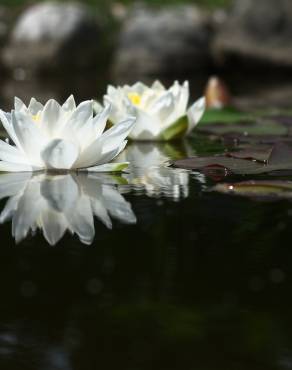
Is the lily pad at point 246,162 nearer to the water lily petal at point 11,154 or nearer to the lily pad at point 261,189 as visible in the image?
the lily pad at point 261,189

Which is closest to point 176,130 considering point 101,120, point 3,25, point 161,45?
point 101,120

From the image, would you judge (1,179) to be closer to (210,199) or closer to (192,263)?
(210,199)

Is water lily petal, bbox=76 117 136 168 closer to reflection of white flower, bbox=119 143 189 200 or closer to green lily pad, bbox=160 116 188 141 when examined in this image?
reflection of white flower, bbox=119 143 189 200

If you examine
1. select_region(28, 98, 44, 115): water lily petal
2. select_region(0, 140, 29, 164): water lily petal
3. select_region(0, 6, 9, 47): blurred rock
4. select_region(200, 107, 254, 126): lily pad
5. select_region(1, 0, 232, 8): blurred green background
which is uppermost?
select_region(1, 0, 232, 8): blurred green background

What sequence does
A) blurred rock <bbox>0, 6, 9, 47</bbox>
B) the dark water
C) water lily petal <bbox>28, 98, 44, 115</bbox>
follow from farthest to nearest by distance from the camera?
blurred rock <bbox>0, 6, 9, 47</bbox>
water lily petal <bbox>28, 98, 44, 115</bbox>
the dark water

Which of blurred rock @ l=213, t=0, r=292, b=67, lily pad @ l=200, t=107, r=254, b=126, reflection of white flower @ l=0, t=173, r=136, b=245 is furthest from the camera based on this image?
blurred rock @ l=213, t=0, r=292, b=67

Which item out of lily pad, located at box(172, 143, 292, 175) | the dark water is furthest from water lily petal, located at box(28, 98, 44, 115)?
the dark water

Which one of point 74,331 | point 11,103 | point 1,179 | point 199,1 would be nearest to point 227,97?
point 11,103

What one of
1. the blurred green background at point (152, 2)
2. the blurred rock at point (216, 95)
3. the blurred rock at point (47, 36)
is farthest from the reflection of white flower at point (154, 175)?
the blurred green background at point (152, 2)
